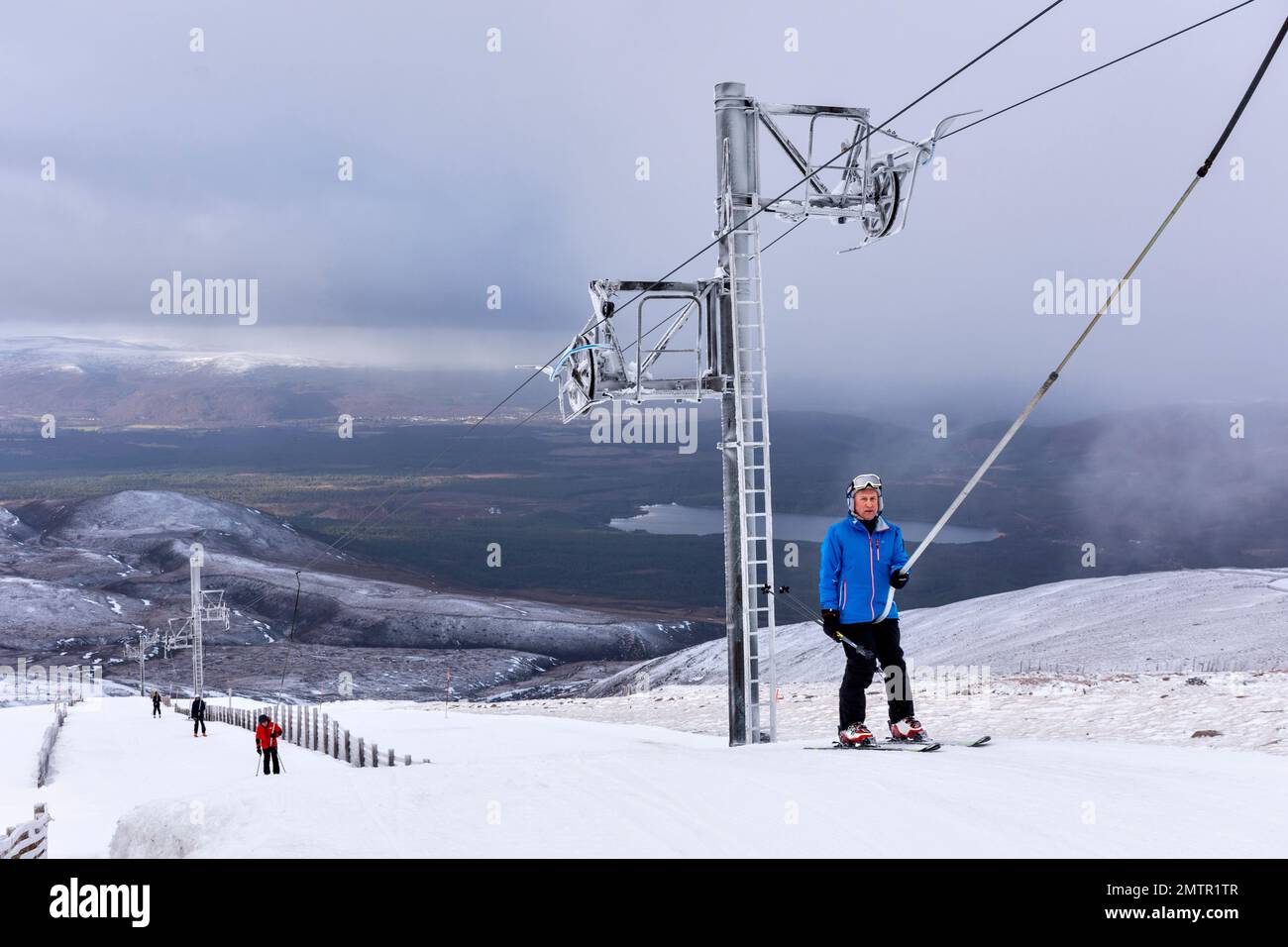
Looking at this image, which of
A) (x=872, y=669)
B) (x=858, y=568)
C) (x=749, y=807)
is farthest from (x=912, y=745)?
(x=749, y=807)

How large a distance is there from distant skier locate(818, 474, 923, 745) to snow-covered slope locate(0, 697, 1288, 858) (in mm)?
886

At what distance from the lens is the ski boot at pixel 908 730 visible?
1032 centimetres

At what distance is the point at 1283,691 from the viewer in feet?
49.5

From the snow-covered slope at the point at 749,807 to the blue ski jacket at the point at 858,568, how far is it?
128cm

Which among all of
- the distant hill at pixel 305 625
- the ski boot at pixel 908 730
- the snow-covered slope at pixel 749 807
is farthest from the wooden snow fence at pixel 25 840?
the distant hill at pixel 305 625

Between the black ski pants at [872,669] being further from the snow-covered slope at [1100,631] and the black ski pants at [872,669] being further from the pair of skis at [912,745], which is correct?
the snow-covered slope at [1100,631]

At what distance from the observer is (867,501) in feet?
33.3

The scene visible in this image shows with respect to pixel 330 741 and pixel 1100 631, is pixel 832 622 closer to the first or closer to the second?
pixel 330 741

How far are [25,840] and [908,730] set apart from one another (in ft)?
24.0

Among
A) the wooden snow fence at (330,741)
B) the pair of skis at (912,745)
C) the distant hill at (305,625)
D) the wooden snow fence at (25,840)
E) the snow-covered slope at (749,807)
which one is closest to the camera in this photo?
the snow-covered slope at (749,807)

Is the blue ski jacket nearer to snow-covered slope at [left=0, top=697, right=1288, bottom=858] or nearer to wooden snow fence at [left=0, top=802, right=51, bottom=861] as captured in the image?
snow-covered slope at [left=0, top=697, right=1288, bottom=858]

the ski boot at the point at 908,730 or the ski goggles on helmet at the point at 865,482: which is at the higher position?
the ski goggles on helmet at the point at 865,482

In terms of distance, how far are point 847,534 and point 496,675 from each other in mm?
123317
